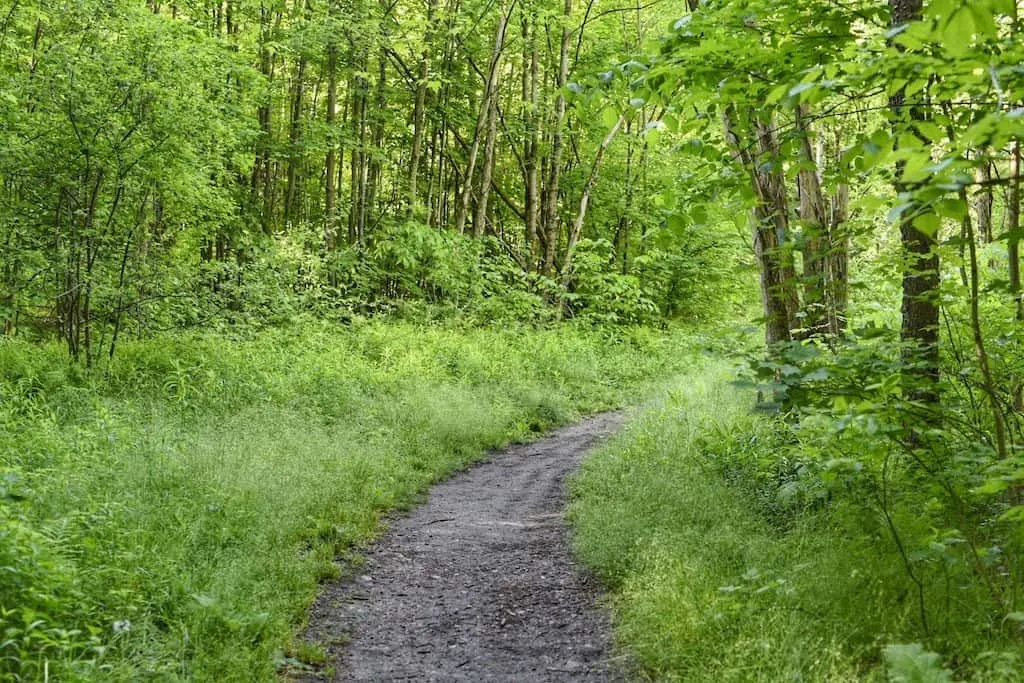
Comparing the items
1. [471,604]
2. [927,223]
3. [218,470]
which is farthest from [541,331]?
[927,223]

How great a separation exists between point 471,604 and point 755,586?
2.42 meters

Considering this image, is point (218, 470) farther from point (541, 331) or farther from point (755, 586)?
point (541, 331)

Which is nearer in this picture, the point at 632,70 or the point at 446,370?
the point at 632,70

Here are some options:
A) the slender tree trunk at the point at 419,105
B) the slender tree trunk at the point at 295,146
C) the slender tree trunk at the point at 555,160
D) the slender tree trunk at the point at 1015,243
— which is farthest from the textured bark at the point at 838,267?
the slender tree trunk at the point at 295,146

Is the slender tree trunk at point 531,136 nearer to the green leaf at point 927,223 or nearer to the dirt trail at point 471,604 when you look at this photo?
the dirt trail at point 471,604

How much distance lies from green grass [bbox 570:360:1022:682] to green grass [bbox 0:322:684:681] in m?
2.47

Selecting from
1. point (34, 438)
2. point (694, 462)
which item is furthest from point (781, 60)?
point (34, 438)

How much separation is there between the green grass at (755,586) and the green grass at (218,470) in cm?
247

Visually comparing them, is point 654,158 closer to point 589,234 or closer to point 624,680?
point 589,234

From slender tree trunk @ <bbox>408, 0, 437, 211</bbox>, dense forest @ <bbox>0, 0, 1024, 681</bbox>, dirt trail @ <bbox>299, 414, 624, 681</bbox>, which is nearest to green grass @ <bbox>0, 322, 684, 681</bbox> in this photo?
dense forest @ <bbox>0, 0, 1024, 681</bbox>

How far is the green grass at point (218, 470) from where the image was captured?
4715 millimetres

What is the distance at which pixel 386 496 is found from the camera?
9141 mm

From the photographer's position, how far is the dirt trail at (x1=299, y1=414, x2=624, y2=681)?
17.7 feet

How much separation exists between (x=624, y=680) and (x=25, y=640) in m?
3.43
